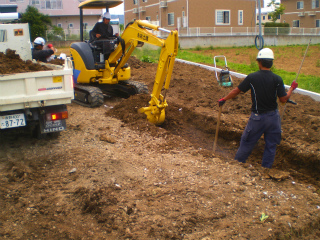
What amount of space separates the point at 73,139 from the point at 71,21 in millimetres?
43459

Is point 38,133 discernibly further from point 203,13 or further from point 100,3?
point 203,13

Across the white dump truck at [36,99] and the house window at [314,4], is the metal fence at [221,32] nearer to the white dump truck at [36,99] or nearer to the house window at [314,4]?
the house window at [314,4]

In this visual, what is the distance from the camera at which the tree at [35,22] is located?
114 ft

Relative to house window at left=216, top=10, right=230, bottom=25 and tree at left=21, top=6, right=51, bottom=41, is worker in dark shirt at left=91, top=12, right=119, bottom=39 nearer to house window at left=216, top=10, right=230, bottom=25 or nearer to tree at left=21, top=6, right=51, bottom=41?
house window at left=216, top=10, right=230, bottom=25

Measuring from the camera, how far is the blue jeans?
555cm

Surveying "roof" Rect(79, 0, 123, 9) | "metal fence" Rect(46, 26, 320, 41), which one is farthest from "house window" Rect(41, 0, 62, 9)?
"roof" Rect(79, 0, 123, 9)

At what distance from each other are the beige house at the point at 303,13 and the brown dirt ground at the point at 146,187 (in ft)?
152

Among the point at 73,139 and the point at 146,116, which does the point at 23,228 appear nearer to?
the point at 73,139

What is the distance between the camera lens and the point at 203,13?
33.4 meters

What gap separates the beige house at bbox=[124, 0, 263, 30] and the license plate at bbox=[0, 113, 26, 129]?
28.7 metres

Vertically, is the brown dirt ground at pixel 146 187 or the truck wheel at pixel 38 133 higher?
the truck wheel at pixel 38 133

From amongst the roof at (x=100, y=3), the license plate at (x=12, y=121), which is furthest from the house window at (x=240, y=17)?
the license plate at (x=12, y=121)

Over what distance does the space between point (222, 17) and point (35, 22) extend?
64.8ft

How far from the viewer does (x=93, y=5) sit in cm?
1020
